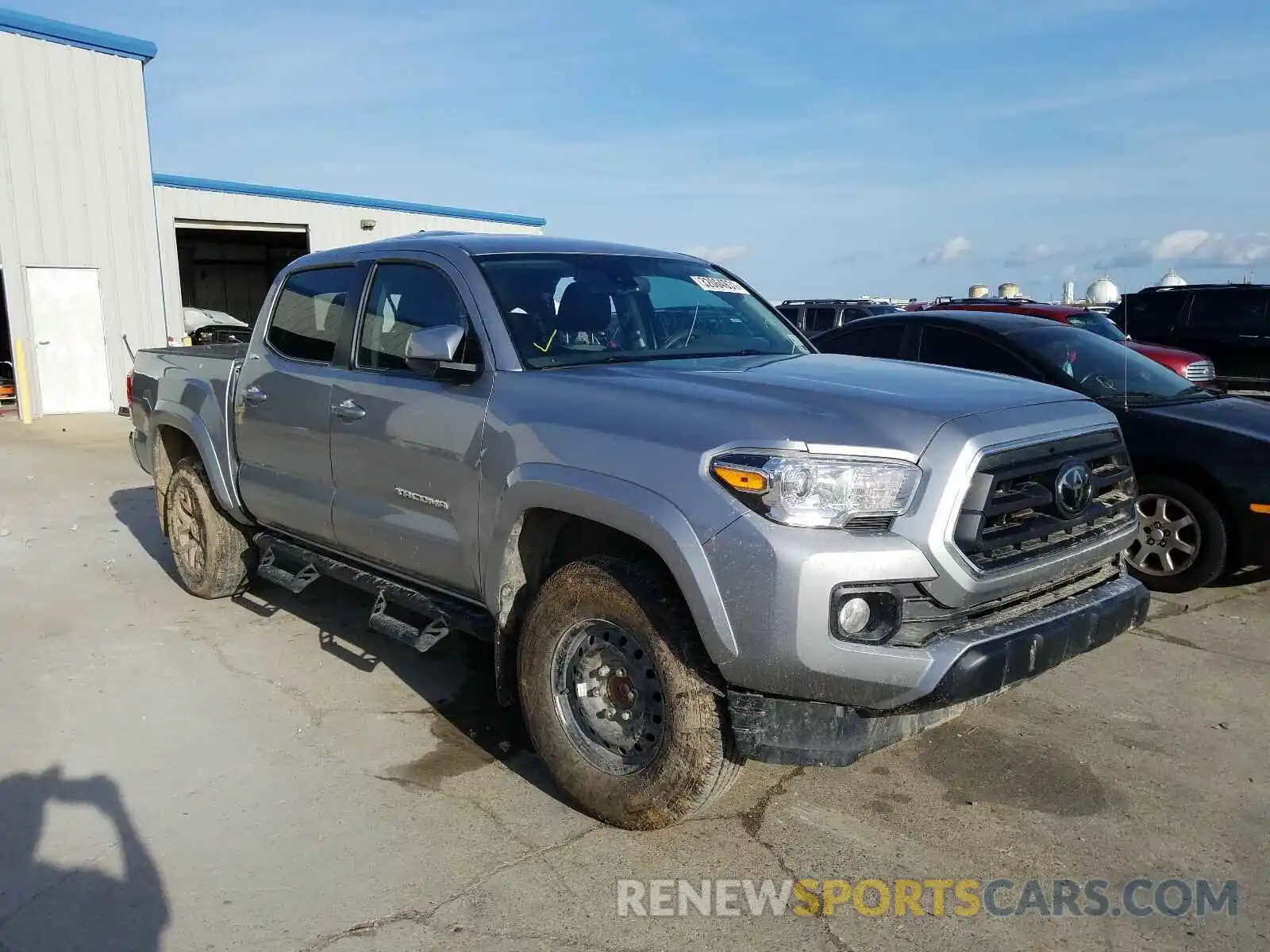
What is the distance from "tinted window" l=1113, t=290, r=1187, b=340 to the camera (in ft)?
47.8

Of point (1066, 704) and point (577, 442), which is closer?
point (577, 442)

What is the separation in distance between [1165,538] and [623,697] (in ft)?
13.2

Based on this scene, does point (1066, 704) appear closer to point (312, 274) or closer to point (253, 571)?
point (312, 274)

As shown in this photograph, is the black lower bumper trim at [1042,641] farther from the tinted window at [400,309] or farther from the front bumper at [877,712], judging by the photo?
the tinted window at [400,309]

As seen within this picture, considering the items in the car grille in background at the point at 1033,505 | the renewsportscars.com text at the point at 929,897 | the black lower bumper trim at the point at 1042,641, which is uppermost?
the car grille in background at the point at 1033,505

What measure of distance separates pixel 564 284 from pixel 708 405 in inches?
51.3

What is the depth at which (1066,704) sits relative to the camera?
4504 mm

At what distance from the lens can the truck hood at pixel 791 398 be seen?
2.99 meters

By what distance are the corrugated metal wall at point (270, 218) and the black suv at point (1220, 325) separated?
1454 centimetres

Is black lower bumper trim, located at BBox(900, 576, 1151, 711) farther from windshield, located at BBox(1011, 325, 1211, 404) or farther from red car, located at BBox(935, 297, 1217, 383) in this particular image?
red car, located at BBox(935, 297, 1217, 383)

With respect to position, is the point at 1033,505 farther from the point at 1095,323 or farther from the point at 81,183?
the point at 81,183

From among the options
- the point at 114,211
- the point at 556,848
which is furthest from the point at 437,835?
the point at 114,211

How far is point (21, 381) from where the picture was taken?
15570 mm

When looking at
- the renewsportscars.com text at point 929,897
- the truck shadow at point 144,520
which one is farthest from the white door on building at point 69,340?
the renewsportscars.com text at point 929,897
